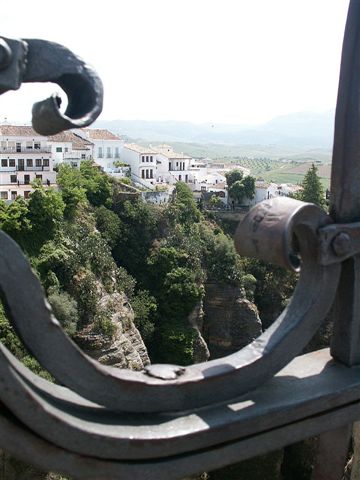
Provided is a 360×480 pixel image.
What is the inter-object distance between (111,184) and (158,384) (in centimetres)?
4131

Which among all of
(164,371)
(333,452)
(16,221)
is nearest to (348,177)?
(164,371)

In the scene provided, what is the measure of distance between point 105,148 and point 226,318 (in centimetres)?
2902

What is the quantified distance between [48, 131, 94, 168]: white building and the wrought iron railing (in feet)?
153

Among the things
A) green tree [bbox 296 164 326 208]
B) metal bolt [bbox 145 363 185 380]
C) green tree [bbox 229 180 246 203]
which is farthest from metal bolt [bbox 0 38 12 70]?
green tree [bbox 229 180 246 203]

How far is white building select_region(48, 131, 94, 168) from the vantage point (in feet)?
159

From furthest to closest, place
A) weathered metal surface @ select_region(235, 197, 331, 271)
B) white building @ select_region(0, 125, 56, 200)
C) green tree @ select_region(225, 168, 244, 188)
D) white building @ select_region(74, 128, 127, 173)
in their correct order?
white building @ select_region(74, 128, 127, 173) → green tree @ select_region(225, 168, 244, 188) → white building @ select_region(0, 125, 56, 200) → weathered metal surface @ select_region(235, 197, 331, 271)

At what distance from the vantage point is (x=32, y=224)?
31.7 metres

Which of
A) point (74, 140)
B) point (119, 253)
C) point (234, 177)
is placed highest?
point (74, 140)

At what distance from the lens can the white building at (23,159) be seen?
4269 cm

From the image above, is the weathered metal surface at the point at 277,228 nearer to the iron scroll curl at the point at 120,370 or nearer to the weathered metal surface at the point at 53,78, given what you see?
the iron scroll curl at the point at 120,370

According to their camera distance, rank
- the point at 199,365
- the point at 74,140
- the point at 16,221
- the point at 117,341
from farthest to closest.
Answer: the point at 74,140 < the point at 16,221 < the point at 117,341 < the point at 199,365

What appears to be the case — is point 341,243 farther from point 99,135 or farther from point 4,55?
point 99,135

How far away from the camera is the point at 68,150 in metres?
50.2

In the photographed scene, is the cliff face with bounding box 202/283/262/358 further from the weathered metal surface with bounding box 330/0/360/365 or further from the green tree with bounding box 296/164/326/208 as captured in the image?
the weathered metal surface with bounding box 330/0/360/365
